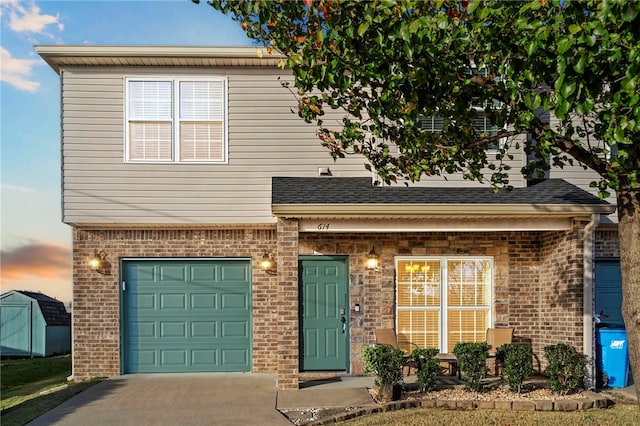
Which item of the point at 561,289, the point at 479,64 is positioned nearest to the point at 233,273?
the point at 561,289

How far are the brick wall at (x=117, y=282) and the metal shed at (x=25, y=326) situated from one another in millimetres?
5623

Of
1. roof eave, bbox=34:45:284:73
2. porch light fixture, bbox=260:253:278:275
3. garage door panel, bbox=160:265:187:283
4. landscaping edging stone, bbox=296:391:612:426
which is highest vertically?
roof eave, bbox=34:45:284:73

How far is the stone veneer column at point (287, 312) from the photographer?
9484 mm

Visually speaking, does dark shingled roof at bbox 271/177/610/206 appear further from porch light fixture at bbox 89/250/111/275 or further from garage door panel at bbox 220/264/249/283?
porch light fixture at bbox 89/250/111/275

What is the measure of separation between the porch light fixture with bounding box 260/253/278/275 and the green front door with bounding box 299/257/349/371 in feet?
1.79

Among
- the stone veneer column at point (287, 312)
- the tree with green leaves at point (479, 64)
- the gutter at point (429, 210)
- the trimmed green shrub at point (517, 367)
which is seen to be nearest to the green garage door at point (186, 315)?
the stone veneer column at point (287, 312)

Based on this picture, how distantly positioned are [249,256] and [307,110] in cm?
519

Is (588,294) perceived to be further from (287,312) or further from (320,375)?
(287,312)

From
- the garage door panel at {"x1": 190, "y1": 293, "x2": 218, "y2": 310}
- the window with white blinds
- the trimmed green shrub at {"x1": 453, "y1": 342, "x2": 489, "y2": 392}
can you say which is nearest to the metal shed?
the garage door panel at {"x1": 190, "y1": 293, "x2": 218, "y2": 310}

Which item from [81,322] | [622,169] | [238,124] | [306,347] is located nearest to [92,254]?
[81,322]

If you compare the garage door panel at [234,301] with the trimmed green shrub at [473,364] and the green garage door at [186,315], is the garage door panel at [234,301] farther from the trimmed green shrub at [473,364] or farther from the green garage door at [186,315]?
the trimmed green shrub at [473,364]

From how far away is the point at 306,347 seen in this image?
11.1 metres

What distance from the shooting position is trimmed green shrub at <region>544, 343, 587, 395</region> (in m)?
8.88

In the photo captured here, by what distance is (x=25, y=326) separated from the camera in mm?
15914
